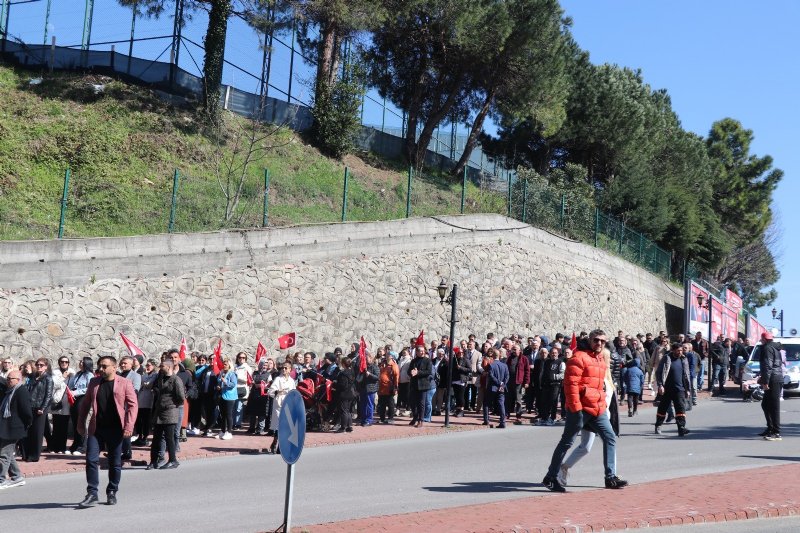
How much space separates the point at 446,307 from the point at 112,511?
1604 centimetres

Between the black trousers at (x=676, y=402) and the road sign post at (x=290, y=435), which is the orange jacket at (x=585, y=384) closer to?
the road sign post at (x=290, y=435)

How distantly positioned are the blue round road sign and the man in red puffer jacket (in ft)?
11.8

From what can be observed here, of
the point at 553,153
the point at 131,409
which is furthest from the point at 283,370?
the point at 553,153

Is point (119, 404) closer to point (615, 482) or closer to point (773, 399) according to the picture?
point (615, 482)

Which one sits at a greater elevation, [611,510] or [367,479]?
[611,510]

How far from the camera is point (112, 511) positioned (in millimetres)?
9828

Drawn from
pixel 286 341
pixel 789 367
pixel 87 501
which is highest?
pixel 789 367

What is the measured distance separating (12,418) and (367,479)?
4.59 metres

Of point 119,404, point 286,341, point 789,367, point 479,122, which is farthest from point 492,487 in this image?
point 479,122

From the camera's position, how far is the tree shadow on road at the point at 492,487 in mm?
10977

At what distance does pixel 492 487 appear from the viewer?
11.2 meters

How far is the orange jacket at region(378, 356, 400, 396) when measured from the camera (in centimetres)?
1916

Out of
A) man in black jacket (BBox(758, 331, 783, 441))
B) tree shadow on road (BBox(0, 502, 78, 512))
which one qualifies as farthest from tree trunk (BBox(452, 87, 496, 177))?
tree shadow on road (BBox(0, 502, 78, 512))

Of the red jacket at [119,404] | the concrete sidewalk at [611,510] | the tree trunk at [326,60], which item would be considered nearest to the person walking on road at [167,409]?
the red jacket at [119,404]
